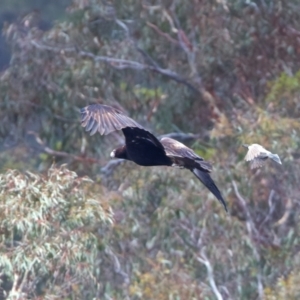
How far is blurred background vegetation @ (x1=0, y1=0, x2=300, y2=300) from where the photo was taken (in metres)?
8.00

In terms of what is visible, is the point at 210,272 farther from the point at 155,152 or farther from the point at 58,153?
the point at 155,152

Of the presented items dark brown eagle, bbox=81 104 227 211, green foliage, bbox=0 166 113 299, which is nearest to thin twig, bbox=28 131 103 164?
green foliage, bbox=0 166 113 299

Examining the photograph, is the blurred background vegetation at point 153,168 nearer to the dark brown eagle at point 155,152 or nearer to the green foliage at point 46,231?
the green foliage at point 46,231

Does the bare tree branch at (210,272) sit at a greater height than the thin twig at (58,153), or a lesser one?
Result: greater

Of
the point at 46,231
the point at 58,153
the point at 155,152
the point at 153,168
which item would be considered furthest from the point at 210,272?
the point at 155,152

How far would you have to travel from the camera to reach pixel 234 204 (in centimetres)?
976

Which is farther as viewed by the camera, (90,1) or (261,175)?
(90,1)

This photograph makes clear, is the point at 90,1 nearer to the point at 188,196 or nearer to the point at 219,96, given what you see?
the point at 219,96

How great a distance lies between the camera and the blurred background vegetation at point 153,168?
7996mm

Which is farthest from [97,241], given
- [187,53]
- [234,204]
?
[187,53]

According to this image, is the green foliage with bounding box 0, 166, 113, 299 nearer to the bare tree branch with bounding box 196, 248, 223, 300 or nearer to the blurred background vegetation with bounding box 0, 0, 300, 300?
the blurred background vegetation with bounding box 0, 0, 300, 300

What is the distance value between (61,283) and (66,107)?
3200 millimetres

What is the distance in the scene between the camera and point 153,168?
974cm

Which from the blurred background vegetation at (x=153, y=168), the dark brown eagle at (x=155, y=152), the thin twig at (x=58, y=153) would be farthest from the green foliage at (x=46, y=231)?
the thin twig at (x=58, y=153)
